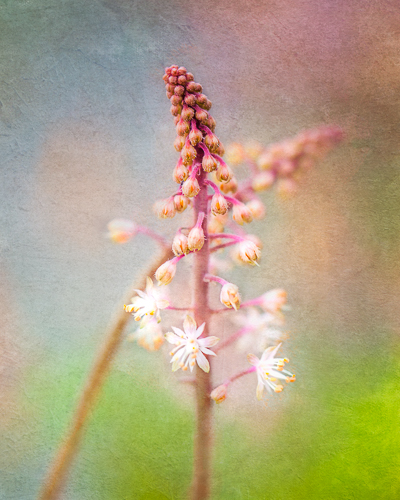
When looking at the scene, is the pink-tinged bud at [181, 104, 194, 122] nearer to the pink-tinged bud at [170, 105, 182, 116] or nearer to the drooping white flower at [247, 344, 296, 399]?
the pink-tinged bud at [170, 105, 182, 116]

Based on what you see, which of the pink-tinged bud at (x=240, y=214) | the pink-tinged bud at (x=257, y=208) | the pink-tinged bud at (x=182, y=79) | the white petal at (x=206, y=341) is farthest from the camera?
the pink-tinged bud at (x=257, y=208)

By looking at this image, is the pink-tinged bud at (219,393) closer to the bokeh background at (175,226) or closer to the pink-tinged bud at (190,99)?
the bokeh background at (175,226)

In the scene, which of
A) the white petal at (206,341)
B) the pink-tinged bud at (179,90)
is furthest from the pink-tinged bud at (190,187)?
the white petal at (206,341)

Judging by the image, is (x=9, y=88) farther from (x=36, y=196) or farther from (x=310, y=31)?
(x=310, y=31)

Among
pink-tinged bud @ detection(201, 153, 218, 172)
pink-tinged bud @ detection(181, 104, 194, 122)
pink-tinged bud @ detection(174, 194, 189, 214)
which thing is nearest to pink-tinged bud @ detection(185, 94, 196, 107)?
pink-tinged bud @ detection(181, 104, 194, 122)

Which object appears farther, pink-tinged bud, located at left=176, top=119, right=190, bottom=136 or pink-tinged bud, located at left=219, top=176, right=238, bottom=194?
pink-tinged bud, located at left=219, top=176, right=238, bottom=194

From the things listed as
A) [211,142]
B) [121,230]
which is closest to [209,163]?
[211,142]
